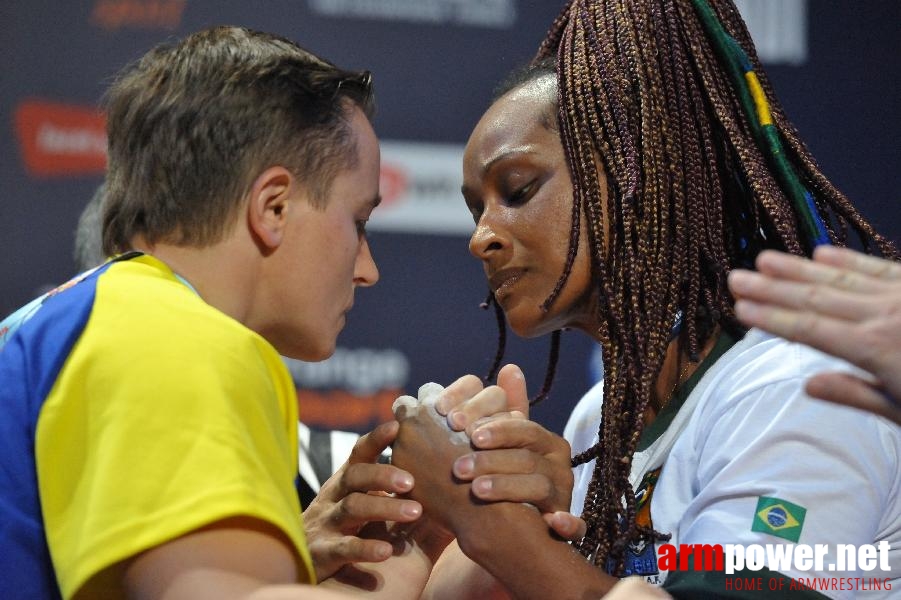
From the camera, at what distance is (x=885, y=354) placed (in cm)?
90

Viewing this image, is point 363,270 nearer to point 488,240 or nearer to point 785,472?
point 488,240

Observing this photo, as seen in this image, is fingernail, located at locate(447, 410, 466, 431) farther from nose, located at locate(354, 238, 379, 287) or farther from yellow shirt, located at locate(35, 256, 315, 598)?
yellow shirt, located at locate(35, 256, 315, 598)

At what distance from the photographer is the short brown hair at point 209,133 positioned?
4.31ft

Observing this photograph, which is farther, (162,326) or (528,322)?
(528,322)

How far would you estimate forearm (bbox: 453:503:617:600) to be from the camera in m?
1.32

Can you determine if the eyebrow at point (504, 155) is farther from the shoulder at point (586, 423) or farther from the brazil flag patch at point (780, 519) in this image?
the brazil flag patch at point (780, 519)

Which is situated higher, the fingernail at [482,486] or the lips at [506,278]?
the lips at [506,278]

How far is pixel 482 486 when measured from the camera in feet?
4.42

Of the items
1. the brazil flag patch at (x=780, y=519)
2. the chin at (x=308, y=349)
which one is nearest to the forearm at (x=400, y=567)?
the chin at (x=308, y=349)

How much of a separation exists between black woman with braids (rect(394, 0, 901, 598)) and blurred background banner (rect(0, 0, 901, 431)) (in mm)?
925

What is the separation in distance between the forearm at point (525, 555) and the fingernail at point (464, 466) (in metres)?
0.04

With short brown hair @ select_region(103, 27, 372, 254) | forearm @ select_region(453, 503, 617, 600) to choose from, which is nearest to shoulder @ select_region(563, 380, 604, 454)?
forearm @ select_region(453, 503, 617, 600)
